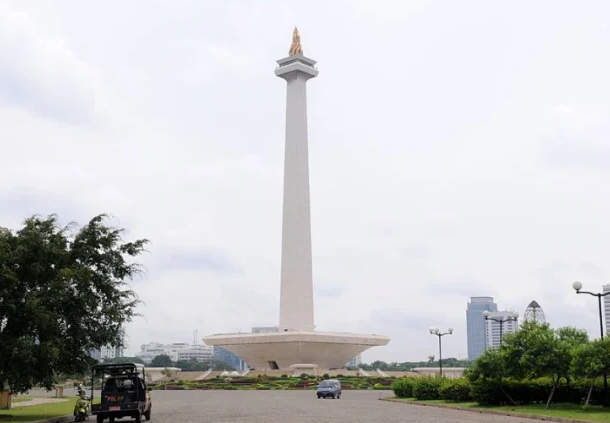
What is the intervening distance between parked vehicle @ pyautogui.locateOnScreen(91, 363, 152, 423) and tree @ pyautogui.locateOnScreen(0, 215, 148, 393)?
174 centimetres

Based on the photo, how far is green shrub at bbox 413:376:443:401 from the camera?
33.9 meters

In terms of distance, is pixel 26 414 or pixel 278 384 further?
pixel 278 384

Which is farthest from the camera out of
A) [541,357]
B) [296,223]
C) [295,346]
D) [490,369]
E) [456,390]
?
[296,223]

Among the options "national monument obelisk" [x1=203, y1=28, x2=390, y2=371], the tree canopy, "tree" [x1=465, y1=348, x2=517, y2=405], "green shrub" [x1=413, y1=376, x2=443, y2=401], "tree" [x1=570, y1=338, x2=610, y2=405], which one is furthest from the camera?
"national monument obelisk" [x1=203, y1=28, x2=390, y2=371]

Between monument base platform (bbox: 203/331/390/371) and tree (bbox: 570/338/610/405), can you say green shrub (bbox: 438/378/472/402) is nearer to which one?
tree (bbox: 570/338/610/405)

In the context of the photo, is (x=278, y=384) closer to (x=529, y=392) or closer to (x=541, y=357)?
(x=529, y=392)

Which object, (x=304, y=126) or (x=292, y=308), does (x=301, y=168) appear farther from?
(x=292, y=308)

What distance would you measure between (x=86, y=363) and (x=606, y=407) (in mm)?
18084

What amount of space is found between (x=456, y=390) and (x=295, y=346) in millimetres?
36184

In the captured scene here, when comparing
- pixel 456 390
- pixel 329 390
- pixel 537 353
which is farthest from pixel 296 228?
pixel 537 353

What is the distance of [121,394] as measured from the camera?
70.5 ft

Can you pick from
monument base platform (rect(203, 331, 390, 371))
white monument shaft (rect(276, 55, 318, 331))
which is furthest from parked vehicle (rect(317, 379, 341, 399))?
white monument shaft (rect(276, 55, 318, 331))

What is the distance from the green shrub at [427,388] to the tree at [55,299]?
49.4 ft

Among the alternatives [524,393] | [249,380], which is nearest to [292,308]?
[249,380]
